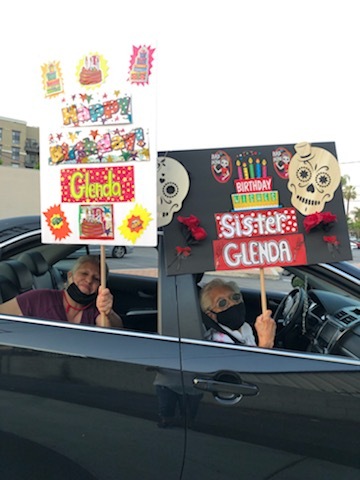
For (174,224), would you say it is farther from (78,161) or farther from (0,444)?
(0,444)

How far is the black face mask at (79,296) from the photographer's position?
2410mm

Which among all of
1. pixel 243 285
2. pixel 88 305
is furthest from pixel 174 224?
pixel 243 285

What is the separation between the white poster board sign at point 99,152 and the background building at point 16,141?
86.1 m

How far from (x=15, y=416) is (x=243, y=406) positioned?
3.01 feet

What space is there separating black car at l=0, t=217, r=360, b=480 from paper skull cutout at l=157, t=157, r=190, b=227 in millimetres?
451

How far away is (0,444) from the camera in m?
1.82

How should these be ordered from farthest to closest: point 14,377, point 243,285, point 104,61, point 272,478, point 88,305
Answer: point 243,285, point 88,305, point 104,61, point 14,377, point 272,478

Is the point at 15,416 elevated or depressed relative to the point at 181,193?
depressed

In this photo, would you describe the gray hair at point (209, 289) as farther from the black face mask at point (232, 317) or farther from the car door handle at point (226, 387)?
the car door handle at point (226, 387)

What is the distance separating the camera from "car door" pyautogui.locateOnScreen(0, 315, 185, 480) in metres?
1.76

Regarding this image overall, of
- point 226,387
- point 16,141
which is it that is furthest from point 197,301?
point 16,141

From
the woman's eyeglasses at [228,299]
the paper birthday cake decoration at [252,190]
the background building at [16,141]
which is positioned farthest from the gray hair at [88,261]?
the background building at [16,141]

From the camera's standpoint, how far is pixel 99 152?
2049 millimetres

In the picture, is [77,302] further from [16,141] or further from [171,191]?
[16,141]
